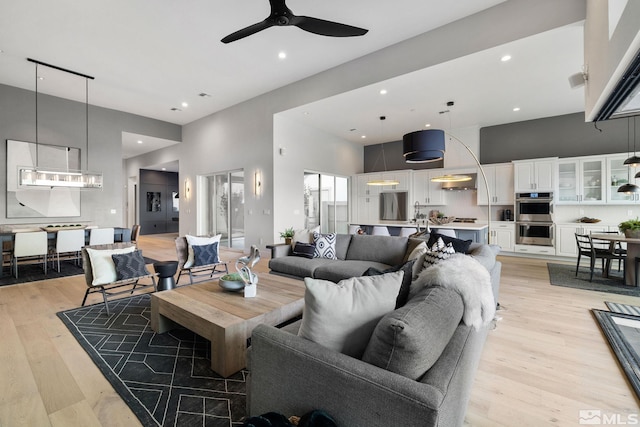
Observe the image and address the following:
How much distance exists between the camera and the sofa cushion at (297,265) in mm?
3867

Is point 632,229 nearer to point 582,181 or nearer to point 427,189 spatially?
point 582,181

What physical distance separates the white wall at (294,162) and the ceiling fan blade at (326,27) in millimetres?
3554

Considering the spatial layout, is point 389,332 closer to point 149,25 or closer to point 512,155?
point 149,25

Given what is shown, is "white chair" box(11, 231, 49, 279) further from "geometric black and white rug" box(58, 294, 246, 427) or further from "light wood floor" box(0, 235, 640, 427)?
"geometric black and white rug" box(58, 294, 246, 427)

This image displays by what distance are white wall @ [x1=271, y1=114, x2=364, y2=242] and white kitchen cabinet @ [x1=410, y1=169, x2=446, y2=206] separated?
2.43 m

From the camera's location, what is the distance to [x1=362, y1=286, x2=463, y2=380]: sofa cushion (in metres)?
1.01

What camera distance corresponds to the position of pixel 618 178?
5746 millimetres

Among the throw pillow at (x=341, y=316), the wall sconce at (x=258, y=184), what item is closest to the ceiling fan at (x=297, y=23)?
the throw pillow at (x=341, y=316)

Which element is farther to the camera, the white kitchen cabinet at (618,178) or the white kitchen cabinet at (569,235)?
the white kitchen cabinet at (569,235)

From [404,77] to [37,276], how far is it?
7.09 meters

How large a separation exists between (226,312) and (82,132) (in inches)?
292

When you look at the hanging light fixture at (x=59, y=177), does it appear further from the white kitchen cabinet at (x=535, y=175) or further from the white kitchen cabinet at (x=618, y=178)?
the white kitchen cabinet at (x=618, y=178)

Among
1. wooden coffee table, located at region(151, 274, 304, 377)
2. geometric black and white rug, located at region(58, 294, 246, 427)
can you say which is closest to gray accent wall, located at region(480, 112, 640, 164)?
wooden coffee table, located at region(151, 274, 304, 377)

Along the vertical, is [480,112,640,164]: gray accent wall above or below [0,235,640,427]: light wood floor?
above
